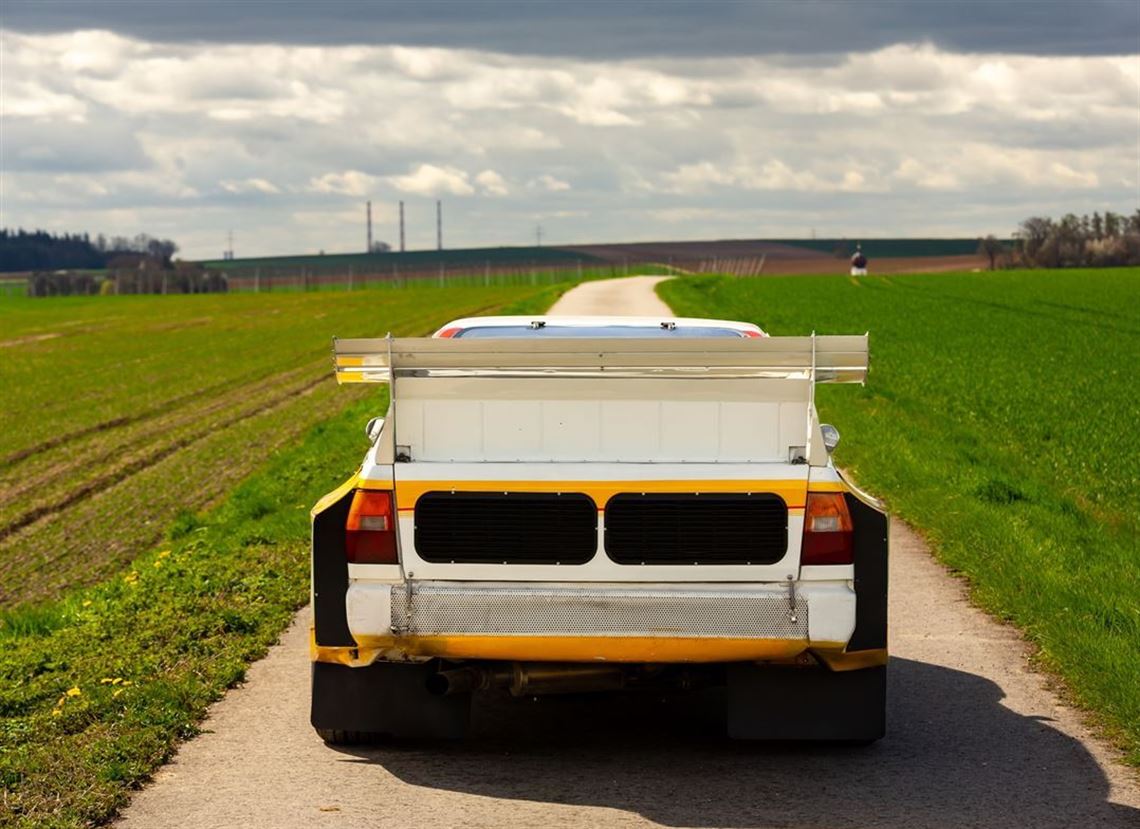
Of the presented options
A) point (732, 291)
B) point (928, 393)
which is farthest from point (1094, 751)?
point (732, 291)

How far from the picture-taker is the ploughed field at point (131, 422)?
51.5 ft

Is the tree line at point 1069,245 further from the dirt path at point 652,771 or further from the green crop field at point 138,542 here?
the dirt path at point 652,771

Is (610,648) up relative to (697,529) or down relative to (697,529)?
down

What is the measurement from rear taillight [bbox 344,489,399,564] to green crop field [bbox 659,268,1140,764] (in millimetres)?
2840

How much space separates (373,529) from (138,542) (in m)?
9.39

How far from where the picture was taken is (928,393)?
24.8m

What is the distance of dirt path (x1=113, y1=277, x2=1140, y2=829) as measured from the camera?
5.91m

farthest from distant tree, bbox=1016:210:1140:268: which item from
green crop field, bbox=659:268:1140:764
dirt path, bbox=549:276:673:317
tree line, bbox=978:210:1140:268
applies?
green crop field, bbox=659:268:1140:764

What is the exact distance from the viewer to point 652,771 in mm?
6555

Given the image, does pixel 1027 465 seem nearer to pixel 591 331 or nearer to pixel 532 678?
pixel 591 331

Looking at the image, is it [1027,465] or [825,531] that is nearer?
[825,531]

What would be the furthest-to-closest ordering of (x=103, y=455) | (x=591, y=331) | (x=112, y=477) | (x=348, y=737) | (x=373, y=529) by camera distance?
(x=103, y=455) → (x=112, y=477) → (x=591, y=331) → (x=348, y=737) → (x=373, y=529)

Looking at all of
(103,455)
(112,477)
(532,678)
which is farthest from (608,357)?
(103,455)

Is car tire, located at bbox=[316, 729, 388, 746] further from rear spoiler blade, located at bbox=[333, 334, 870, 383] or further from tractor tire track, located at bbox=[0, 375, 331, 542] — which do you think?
tractor tire track, located at bbox=[0, 375, 331, 542]
